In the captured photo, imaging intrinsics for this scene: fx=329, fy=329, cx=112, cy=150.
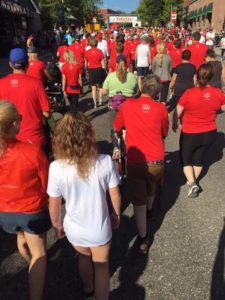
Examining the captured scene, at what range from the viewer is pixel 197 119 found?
4562mm

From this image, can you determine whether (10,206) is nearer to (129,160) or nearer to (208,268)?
(129,160)

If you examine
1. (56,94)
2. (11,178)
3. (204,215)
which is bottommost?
(204,215)

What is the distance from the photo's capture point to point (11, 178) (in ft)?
8.05

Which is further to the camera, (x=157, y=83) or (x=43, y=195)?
(x=157, y=83)

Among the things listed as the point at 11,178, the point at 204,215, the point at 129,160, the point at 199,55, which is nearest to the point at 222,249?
the point at 204,215

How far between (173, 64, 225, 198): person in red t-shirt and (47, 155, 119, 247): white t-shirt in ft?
7.98

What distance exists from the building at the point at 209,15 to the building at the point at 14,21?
856 inches

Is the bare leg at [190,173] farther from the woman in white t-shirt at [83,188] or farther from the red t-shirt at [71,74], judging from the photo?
the red t-shirt at [71,74]

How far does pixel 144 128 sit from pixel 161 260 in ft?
4.71

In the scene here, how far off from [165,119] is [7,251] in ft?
7.62

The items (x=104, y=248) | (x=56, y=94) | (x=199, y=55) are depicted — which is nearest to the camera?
(x=104, y=248)

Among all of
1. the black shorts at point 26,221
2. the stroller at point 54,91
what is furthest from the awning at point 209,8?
the black shorts at point 26,221

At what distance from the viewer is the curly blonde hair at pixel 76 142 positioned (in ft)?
7.43

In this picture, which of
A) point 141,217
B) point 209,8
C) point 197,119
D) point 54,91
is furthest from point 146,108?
point 209,8
